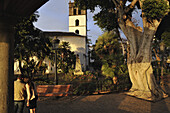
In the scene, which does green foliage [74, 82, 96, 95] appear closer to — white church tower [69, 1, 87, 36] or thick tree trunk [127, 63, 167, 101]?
thick tree trunk [127, 63, 167, 101]

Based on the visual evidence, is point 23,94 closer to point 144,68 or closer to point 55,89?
point 55,89

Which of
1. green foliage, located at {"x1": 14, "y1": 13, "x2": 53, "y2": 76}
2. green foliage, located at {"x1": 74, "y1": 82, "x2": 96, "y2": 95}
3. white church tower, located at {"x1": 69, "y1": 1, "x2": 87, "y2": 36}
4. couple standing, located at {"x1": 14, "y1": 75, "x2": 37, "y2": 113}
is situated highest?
white church tower, located at {"x1": 69, "y1": 1, "x2": 87, "y2": 36}

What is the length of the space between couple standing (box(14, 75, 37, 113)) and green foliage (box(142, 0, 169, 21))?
7.64 m

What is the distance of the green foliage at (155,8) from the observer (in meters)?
6.91

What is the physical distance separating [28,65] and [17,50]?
296cm

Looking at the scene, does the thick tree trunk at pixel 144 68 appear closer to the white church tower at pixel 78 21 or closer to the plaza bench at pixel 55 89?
the plaza bench at pixel 55 89

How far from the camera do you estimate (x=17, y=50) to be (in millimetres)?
11570

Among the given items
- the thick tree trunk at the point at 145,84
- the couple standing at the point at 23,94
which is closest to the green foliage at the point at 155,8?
the thick tree trunk at the point at 145,84

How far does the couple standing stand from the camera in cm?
367

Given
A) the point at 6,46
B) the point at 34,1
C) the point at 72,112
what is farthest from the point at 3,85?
the point at 72,112

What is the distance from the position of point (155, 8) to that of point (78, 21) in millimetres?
32037

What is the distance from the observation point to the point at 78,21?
37.3m

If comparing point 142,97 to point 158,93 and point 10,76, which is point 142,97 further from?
point 10,76

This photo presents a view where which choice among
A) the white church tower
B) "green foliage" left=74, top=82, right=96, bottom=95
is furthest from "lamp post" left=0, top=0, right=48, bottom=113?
the white church tower
